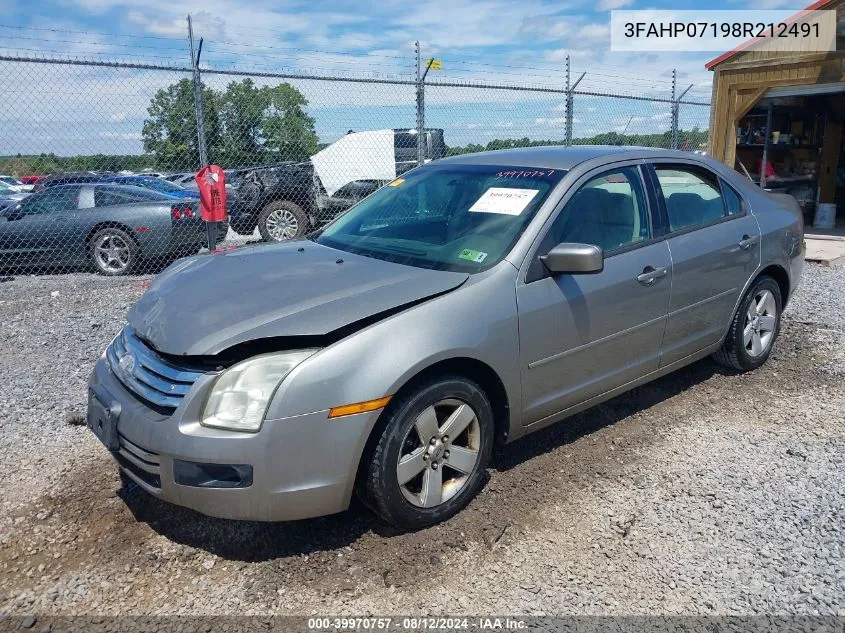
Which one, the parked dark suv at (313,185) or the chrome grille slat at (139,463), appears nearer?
the chrome grille slat at (139,463)

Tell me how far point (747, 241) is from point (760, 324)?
0.73 m

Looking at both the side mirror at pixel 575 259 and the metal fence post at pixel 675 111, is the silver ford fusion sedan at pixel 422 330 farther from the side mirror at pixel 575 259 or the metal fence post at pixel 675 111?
the metal fence post at pixel 675 111

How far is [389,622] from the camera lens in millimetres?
2475

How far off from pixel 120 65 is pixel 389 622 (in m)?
7.17

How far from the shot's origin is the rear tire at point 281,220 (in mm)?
11539

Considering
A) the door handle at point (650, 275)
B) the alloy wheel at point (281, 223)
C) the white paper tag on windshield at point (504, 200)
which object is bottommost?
the alloy wheel at point (281, 223)

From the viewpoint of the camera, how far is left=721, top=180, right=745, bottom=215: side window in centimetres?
456

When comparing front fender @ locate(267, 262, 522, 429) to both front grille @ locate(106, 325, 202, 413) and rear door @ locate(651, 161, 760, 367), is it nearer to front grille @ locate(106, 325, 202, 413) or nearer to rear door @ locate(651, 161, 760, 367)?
front grille @ locate(106, 325, 202, 413)

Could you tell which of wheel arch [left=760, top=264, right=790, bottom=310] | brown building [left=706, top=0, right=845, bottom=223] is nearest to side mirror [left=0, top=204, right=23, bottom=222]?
wheel arch [left=760, top=264, right=790, bottom=310]

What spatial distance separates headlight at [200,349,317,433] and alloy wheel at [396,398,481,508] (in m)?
0.61

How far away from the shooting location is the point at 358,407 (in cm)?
266

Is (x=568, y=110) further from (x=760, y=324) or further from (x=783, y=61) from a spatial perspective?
(x=760, y=324)

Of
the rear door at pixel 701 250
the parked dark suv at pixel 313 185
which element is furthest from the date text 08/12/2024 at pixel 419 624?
the parked dark suv at pixel 313 185

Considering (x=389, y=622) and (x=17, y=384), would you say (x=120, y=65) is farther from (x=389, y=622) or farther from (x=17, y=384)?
(x=389, y=622)
